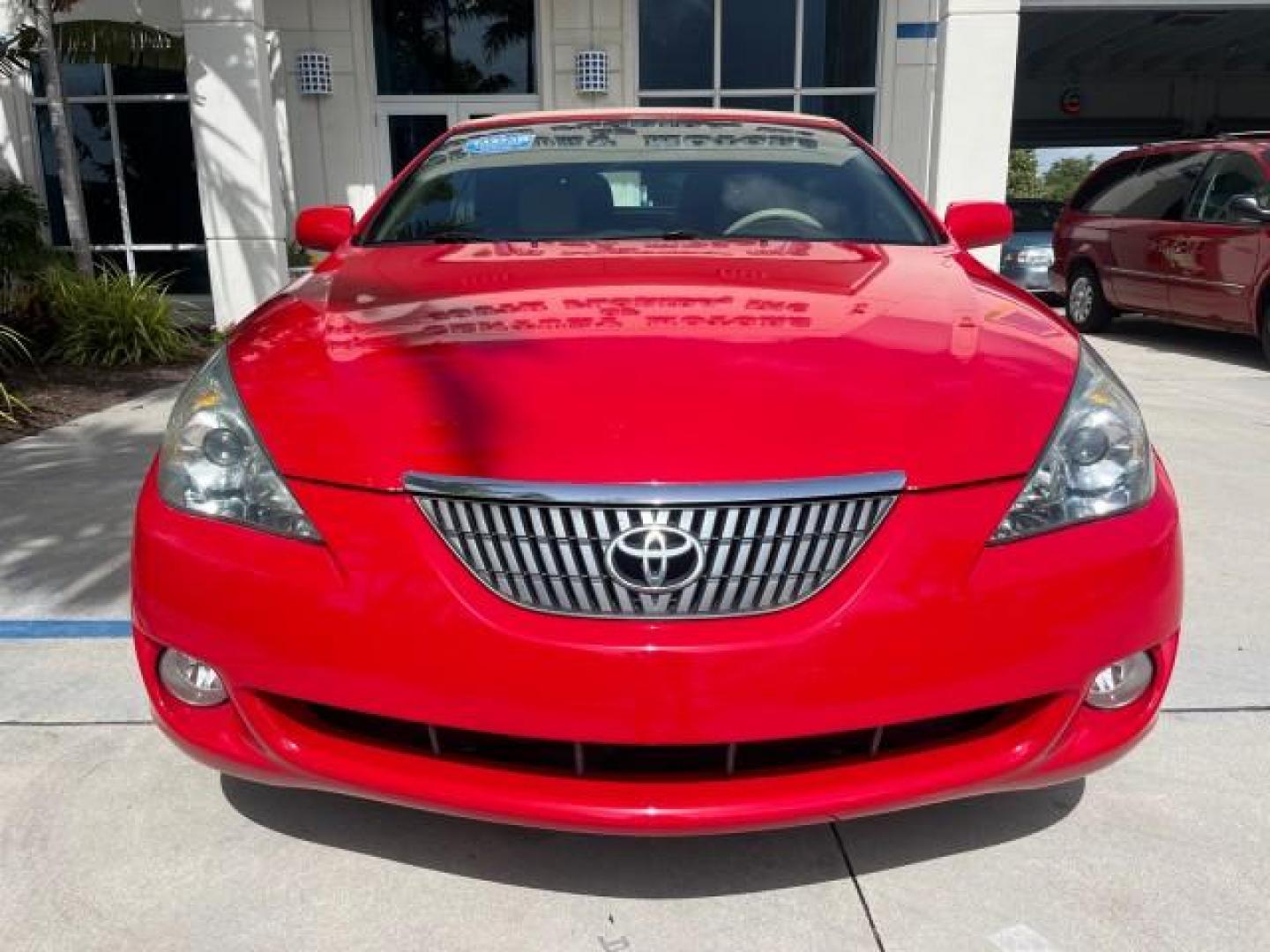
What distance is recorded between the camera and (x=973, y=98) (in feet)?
32.1

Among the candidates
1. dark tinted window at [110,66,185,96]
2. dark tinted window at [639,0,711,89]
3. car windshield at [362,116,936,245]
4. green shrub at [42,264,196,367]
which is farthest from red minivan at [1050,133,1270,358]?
dark tinted window at [110,66,185,96]

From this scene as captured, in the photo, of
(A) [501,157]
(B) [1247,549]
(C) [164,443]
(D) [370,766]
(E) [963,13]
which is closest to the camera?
(D) [370,766]

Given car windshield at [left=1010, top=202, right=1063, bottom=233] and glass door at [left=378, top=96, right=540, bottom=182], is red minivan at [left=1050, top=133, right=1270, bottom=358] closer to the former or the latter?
car windshield at [left=1010, top=202, right=1063, bottom=233]

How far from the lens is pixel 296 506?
1.72 m

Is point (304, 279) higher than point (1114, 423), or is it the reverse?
point (304, 279)

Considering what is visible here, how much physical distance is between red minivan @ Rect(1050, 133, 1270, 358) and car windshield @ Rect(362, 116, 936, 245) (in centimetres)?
546

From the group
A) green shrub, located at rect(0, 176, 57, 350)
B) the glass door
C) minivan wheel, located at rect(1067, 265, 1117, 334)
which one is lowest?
minivan wheel, located at rect(1067, 265, 1117, 334)

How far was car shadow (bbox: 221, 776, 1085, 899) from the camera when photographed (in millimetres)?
1938

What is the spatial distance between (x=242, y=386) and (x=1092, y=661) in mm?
1551

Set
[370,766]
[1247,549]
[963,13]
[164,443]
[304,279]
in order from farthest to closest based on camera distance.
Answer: [963,13], [1247,549], [304,279], [164,443], [370,766]

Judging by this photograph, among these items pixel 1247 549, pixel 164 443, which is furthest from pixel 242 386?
pixel 1247 549

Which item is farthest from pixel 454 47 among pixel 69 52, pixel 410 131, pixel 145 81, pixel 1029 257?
pixel 1029 257

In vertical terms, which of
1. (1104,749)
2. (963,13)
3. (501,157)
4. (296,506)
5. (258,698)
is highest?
(963,13)

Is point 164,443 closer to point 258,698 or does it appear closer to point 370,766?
point 258,698
